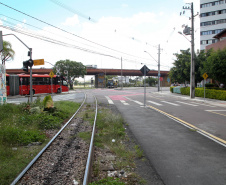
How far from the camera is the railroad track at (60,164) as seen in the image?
4013 mm

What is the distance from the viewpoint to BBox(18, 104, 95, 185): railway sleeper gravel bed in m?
4.05

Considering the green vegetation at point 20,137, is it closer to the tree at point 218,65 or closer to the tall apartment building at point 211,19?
the tree at point 218,65

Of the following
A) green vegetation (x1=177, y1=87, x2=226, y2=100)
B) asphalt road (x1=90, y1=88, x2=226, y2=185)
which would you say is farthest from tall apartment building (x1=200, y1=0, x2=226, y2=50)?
asphalt road (x1=90, y1=88, x2=226, y2=185)

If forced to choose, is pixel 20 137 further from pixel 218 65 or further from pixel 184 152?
pixel 218 65

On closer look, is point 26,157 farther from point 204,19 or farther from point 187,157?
point 204,19

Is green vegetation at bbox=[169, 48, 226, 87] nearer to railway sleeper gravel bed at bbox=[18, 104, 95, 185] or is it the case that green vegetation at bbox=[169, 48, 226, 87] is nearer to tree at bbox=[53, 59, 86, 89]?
railway sleeper gravel bed at bbox=[18, 104, 95, 185]

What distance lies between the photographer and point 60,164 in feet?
15.9

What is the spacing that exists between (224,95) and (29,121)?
2009cm

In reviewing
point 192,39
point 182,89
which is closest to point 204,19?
point 182,89

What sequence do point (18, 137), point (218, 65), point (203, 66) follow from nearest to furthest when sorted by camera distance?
point (18, 137) → point (218, 65) → point (203, 66)

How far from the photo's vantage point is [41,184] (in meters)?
3.88

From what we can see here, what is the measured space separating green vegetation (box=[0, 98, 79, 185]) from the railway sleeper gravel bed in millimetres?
319

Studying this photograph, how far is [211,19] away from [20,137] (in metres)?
68.9

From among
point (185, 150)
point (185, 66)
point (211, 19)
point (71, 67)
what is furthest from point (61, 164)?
point (211, 19)
